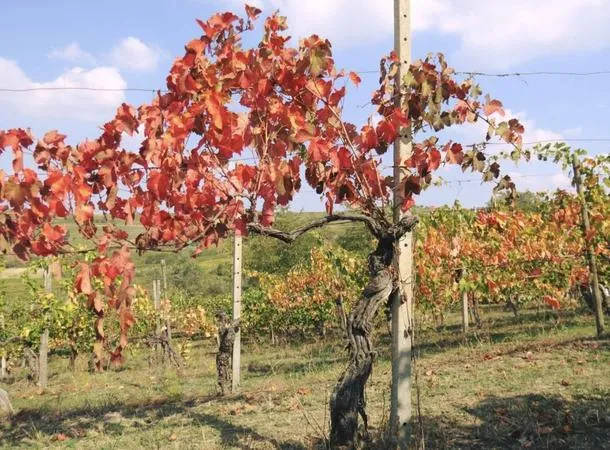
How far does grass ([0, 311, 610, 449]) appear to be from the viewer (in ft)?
17.8

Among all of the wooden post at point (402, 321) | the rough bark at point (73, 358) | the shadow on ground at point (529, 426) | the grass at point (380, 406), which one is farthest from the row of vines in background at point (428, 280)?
the shadow on ground at point (529, 426)

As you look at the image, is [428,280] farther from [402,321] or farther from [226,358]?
[402,321]

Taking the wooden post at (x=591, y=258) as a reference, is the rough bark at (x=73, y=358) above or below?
below

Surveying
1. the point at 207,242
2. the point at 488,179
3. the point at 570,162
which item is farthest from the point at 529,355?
the point at 207,242

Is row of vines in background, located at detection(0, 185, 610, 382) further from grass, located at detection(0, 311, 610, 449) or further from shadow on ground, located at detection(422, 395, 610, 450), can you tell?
shadow on ground, located at detection(422, 395, 610, 450)

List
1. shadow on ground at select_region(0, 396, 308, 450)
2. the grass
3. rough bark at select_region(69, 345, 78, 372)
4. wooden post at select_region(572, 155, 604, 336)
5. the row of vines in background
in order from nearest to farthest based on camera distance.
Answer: the grass < shadow on ground at select_region(0, 396, 308, 450) < wooden post at select_region(572, 155, 604, 336) < the row of vines in background < rough bark at select_region(69, 345, 78, 372)

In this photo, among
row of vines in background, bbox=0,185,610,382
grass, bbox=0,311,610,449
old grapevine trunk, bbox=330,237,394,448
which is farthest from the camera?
row of vines in background, bbox=0,185,610,382

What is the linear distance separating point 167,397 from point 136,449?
401cm

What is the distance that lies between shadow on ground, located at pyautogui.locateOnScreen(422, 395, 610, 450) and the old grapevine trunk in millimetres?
1030

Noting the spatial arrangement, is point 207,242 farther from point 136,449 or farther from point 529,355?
point 529,355

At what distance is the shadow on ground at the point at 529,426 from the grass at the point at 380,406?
1cm

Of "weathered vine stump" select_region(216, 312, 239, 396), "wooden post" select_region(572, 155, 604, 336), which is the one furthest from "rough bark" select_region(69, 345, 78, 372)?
"wooden post" select_region(572, 155, 604, 336)

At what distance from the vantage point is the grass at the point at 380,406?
5.42 meters

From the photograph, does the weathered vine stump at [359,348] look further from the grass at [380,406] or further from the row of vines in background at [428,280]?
the row of vines in background at [428,280]
